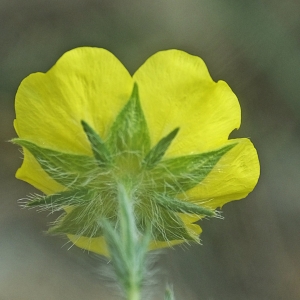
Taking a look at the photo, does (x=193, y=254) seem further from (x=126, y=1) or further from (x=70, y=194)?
(x=70, y=194)

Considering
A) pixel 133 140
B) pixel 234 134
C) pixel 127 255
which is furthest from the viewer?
pixel 234 134

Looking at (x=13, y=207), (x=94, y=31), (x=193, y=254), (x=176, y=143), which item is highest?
(x=176, y=143)

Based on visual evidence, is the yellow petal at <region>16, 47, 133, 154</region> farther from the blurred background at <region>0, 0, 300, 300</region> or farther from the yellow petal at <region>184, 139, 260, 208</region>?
the blurred background at <region>0, 0, 300, 300</region>

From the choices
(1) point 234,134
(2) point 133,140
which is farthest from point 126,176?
(1) point 234,134

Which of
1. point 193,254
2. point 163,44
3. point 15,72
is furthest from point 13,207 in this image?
point 163,44

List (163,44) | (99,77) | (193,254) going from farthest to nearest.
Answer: (163,44) < (193,254) < (99,77)

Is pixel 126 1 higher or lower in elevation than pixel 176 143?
lower

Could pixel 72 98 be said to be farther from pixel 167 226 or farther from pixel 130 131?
pixel 167 226

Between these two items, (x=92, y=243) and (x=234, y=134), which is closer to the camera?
(x=92, y=243)
